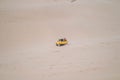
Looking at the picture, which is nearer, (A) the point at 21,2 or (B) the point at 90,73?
(B) the point at 90,73

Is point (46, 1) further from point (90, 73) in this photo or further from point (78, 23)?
point (90, 73)

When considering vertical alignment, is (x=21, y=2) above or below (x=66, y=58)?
above

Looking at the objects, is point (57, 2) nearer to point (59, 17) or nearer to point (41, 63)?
point (59, 17)

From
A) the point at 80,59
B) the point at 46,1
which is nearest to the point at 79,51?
the point at 80,59

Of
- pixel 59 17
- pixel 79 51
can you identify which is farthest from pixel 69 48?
pixel 59 17

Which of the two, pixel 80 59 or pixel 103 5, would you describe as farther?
pixel 103 5

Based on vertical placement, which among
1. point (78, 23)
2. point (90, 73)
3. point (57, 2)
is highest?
point (57, 2)
